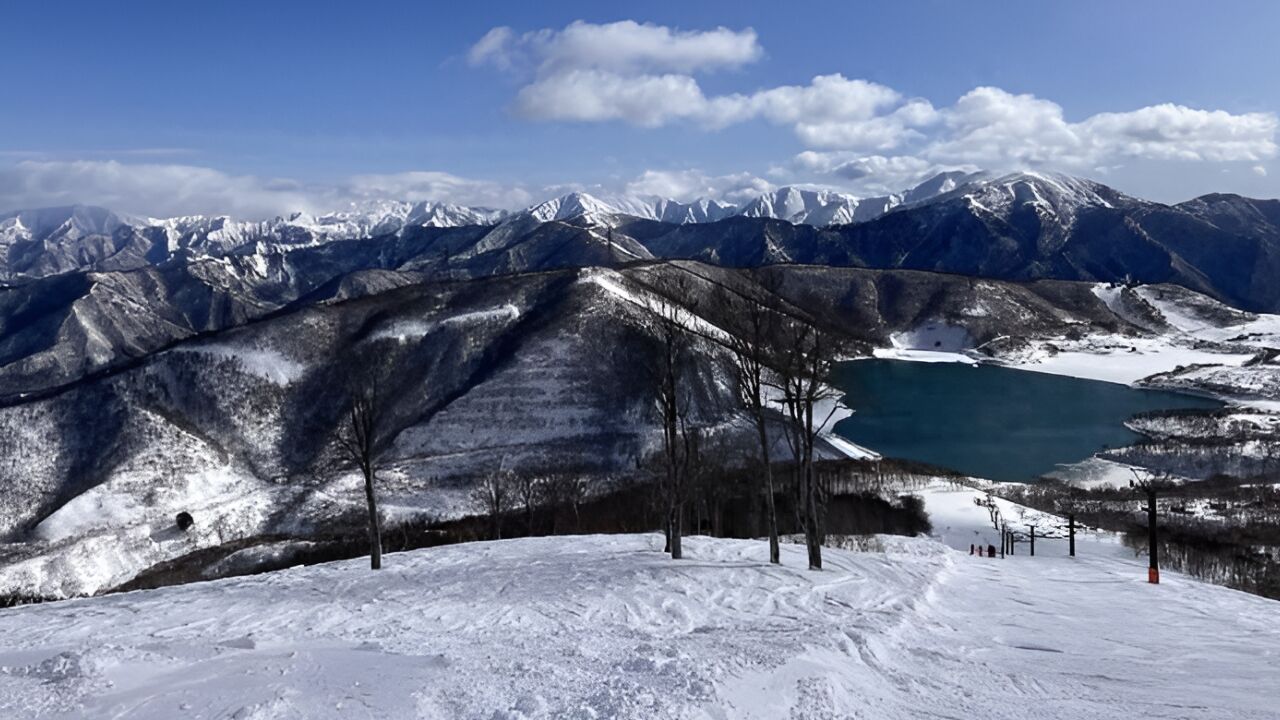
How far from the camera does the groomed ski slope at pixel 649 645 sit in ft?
34.4

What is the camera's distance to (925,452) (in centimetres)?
7819

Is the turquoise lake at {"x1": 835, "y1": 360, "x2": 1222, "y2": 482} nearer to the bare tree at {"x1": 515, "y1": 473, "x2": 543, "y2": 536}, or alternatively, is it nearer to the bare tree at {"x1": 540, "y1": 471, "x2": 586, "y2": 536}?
the bare tree at {"x1": 540, "y1": 471, "x2": 586, "y2": 536}

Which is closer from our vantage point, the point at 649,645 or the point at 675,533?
the point at 649,645

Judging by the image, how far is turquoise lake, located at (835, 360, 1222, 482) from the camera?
75.9 meters

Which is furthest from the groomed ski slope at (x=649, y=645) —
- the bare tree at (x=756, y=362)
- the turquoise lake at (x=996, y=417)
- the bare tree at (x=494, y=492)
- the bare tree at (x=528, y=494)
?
the turquoise lake at (x=996, y=417)

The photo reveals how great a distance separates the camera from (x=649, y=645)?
13438 millimetres

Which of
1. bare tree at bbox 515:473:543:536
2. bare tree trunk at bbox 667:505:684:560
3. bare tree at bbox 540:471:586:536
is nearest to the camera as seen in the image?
bare tree trunk at bbox 667:505:684:560

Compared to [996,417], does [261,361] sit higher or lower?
higher

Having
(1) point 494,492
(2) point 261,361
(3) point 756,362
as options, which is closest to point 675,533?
(3) point 756,362

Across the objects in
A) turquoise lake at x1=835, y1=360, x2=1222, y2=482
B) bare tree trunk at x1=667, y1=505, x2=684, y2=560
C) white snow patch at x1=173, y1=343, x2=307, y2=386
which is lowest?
turquoise lake at x1=835, y1=360, x2=1222, y2=482

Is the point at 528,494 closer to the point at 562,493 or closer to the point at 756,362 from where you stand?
the point at 562,493

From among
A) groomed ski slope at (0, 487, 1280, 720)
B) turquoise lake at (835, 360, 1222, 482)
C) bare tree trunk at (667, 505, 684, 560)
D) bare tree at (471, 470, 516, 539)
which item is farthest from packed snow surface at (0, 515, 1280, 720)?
→ turquoise lake at (835, 360, 1222, 482)

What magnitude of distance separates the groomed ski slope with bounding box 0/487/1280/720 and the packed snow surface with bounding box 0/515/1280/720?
2.2 inches

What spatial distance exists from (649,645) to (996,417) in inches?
3661
